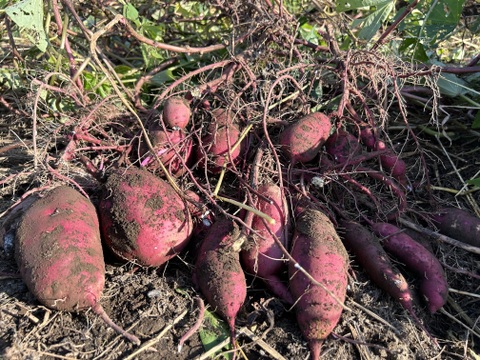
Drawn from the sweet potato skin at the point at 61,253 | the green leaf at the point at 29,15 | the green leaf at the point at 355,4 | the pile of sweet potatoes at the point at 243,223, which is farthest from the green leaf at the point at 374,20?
the sweet potato skin at the point at 61,253

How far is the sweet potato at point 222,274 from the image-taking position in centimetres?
133

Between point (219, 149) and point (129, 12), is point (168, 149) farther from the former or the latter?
point (129, 12)

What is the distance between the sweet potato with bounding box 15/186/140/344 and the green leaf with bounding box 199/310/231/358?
192 millimetres

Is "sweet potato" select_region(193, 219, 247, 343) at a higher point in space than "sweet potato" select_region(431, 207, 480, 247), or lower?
higher

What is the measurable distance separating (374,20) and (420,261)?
1139mm

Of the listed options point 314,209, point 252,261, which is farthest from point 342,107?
point 252,261

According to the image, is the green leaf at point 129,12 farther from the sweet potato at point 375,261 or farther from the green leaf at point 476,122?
the green leaf at point 476,122

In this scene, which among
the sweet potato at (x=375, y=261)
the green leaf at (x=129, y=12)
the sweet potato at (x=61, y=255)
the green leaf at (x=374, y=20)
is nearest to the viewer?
the sweet potato at (x=61, y=255)

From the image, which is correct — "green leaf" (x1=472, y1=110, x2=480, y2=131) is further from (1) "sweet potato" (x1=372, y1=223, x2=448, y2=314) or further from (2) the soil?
(1) "sweet potato" (x1=372, y1=223, x2=448, y2=314)

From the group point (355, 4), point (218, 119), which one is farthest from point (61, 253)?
point (355, 4)

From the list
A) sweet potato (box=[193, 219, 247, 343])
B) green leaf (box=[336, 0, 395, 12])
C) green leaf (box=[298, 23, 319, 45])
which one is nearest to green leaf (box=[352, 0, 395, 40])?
green leaf (box=[336, 0, 395, 12])

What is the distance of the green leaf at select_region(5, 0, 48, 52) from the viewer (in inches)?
61.8

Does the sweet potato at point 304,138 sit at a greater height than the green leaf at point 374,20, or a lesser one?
lesser

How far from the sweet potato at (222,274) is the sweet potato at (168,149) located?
0.33 meters
